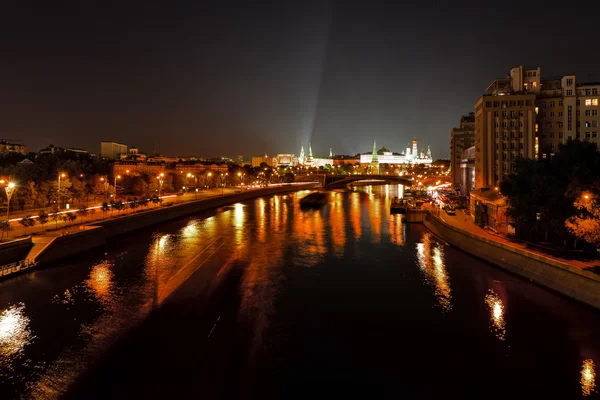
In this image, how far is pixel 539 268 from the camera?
54.6 ft

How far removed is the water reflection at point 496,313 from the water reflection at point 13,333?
1441 cm

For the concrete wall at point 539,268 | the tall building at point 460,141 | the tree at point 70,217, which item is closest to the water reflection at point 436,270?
the concrete wall at point 539,268

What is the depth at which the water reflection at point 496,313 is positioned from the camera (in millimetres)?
12687

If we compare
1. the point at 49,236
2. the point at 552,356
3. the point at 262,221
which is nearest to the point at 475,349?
the point at 552,356

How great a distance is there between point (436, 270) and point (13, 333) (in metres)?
18.1

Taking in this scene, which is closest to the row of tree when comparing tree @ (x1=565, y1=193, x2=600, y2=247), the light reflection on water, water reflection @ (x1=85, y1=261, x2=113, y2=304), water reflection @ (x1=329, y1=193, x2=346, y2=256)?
tree @ (x1=565, y1=193, x2=600, y2=247)

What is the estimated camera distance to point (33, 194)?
3178cm

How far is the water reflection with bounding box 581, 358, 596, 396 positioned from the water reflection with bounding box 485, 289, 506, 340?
7.11 ft

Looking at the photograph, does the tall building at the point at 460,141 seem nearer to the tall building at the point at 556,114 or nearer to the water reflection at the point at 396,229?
the tall building at the point at 556,114

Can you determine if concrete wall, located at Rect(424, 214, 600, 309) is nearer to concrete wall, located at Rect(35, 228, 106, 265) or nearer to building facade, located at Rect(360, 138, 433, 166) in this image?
concrete wall, located at Rect(35, 228, 106, 265)

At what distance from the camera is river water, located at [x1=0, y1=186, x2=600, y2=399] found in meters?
9.72

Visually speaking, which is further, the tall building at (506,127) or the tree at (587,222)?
the tall building at (506,127)

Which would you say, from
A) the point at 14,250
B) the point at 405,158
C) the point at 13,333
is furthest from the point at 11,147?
the point at 405,158

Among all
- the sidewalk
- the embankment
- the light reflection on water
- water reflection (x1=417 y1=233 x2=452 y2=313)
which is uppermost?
the embankment
